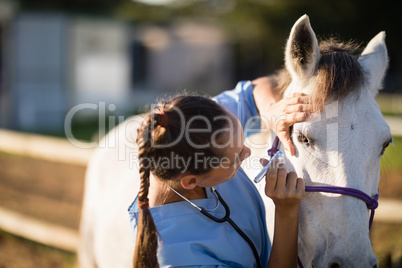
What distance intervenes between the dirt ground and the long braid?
1.85 metres

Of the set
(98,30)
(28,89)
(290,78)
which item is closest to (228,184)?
(290,78)

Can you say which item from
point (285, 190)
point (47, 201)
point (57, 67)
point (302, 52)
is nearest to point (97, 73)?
point (57, 67)

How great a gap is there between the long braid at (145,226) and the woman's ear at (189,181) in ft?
0.47

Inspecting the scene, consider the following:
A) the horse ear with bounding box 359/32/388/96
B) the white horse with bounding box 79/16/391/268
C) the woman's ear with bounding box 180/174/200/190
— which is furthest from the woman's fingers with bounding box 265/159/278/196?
the horse ear with bounding box 359/32/388/96

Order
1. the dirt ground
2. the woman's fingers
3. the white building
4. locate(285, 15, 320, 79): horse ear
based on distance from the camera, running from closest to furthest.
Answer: the woman's fingers → locate(285, 15, 320, 79): horse ear → the dirt ground → the white building

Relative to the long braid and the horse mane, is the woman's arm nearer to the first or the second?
the horse mane

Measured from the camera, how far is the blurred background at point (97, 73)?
4.54 m

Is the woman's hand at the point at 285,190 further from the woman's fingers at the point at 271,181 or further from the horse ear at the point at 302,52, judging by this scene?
the horse ear at the point at 302,52

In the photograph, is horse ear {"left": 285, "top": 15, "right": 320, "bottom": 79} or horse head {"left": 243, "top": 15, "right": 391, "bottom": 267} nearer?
horse head {"left": 243, "top": 15, "right": 391, "bottom": 267}

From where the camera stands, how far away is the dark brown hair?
144 cm

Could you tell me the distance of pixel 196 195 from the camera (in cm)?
162

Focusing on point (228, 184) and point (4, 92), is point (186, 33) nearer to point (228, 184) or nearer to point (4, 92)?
point (4, 92)

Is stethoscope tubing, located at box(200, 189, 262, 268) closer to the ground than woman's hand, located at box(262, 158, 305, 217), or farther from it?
closer to the ground

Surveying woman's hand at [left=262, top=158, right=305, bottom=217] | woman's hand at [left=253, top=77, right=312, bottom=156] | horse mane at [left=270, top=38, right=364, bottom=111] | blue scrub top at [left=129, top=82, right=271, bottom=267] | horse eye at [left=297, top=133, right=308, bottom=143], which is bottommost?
blue scrub top at [left=129, top=82, right=271, bottom=267]
